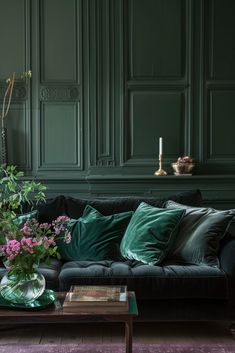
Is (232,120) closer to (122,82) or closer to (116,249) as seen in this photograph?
(122,82)

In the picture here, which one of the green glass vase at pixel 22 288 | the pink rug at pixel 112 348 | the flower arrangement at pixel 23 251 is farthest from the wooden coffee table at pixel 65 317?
the pink rug at pixel 112 348

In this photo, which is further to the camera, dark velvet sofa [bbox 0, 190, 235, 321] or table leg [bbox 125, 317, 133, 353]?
dark velvet sofa [bbox 0, 190, 235, 321]

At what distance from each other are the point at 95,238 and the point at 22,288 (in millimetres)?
1140

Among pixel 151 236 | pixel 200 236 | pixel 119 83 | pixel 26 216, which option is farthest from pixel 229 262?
pixel 119 83

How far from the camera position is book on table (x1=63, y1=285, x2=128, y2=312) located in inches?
90.2

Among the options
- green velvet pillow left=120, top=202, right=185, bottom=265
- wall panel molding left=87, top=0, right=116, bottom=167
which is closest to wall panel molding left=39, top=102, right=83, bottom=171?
wall panel molding left=87, top=0, right=116, bottom=167

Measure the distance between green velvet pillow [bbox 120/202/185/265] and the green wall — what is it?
1.32 metres

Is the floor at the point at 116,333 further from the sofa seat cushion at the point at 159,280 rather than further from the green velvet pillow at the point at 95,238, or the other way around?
the green velvet pillow at the point at 95,238

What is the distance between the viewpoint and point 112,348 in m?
2.82

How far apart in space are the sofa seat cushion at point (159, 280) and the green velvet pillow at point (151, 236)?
22cm

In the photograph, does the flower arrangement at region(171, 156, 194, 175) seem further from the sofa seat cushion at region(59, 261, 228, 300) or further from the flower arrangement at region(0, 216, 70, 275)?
the flower arrangement at region(0, 216, 70, 275)

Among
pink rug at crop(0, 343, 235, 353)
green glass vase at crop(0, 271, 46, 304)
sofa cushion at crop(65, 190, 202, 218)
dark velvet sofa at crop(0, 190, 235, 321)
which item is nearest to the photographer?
green glass vase at crop(0, 271, 46, 304)

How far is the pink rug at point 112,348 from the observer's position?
2779 millimetres

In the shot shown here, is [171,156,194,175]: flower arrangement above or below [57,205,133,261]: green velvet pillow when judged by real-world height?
above
